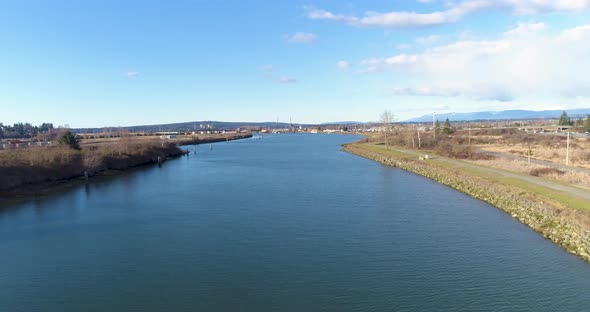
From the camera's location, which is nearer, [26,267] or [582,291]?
[582,291]

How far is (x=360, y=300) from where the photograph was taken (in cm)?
1167

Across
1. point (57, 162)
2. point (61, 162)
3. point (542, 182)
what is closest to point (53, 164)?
point (57, 162)

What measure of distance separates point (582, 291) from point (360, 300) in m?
6.67

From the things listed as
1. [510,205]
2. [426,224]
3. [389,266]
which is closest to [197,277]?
[389,266]

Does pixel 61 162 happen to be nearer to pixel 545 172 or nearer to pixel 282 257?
pixel 282 257

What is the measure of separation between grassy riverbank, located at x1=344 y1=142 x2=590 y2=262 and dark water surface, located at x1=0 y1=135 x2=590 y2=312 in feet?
2.19

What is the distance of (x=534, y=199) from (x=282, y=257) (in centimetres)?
1417

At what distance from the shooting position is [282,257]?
15.1 metres

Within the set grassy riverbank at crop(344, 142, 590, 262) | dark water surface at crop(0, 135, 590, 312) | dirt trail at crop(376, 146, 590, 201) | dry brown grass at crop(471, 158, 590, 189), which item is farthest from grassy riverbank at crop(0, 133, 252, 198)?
dry brown grass at crop(471, 158, 590, 189)

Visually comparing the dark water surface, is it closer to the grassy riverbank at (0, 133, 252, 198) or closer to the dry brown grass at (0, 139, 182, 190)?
the grassy riverbank at (0, 133, 252, 198)

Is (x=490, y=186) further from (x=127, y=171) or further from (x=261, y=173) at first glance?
(x=127, y=171)

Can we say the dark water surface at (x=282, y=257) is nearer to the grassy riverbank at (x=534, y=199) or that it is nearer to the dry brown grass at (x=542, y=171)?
the grassy riverbank at (x=534, y=199)

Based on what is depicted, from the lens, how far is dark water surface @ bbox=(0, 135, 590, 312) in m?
11.8

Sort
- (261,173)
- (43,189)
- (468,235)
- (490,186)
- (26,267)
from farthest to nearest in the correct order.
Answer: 1. (261,173)
2. (43,189)
3. (490,186)
4. (468,235)
5. (26,267)
